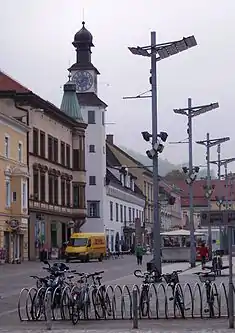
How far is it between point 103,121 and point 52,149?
19.4 meters

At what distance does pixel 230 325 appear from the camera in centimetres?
1766

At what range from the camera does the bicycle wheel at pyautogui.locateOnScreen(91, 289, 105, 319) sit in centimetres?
2028

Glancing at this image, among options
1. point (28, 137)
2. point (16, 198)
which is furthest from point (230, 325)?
point (28, 137)

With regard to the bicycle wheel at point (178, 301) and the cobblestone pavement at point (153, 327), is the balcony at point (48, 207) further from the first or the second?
the cobblestone pavement at point (153, 327)

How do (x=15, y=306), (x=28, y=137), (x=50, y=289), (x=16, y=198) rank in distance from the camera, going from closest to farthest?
(x=50, y=289) < (x=15, y=306) < (x=16, y=198) < (x=28, y=137)

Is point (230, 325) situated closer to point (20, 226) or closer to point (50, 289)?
point (50, 289)

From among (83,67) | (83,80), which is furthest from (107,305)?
(83,80)

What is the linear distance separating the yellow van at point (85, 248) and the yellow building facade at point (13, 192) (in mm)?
4158

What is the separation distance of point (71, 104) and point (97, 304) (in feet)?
238

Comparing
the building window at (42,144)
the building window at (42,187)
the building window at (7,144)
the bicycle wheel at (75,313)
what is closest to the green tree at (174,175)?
the building window at (42,144)

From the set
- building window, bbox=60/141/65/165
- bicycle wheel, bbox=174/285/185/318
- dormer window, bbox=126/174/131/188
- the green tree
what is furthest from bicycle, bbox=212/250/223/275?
the green tree

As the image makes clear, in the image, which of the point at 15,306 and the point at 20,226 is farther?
the point at 20,226

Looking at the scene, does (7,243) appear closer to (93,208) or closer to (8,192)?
(8,192)

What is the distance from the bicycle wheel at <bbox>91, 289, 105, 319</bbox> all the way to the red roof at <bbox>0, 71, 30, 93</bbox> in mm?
56068
